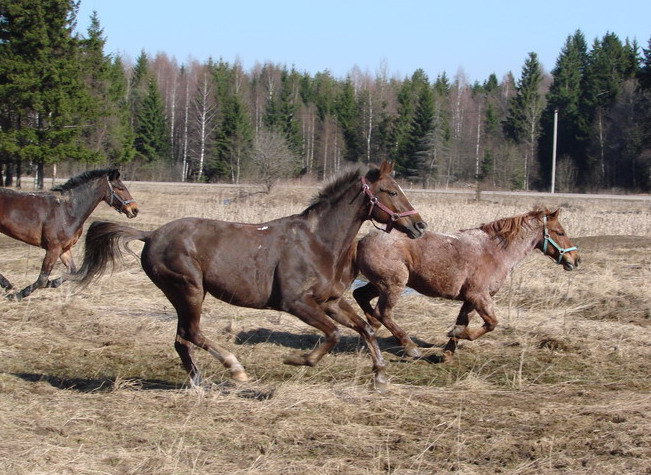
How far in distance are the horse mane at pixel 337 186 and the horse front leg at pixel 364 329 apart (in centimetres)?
97

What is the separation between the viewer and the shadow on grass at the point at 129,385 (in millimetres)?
6828

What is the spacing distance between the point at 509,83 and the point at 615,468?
89180mm

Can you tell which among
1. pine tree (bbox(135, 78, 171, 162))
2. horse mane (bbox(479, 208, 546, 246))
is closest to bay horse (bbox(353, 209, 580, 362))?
horse mane (bbox(479, 208, 546, 246))

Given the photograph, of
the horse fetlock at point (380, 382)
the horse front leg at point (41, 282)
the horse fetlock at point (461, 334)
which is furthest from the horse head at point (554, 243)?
the horse front leg at point (41, 282)

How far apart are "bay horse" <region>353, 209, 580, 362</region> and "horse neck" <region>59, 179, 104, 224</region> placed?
17.1 ft

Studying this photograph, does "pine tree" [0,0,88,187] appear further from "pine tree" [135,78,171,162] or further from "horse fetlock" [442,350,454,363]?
"horse fetlock" [442,350,454,363]

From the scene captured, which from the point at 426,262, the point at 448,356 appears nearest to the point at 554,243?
the point at 426,262

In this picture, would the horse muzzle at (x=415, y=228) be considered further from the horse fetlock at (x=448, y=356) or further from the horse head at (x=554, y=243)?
the horse head at (x=554, y=243)

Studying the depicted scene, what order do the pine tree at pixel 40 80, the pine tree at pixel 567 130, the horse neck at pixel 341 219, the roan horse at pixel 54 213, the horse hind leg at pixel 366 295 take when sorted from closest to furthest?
the horse neck at pixel 341 219, the horse hind leg at pixel 366 295, the roan horse at pixel 54 213, the pine tree at pixel 40 80, the pine tree at pixel 567 130

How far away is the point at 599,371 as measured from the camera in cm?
798

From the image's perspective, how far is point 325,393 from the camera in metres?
6.65

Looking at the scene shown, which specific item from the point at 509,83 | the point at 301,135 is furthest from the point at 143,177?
the point at 509,83

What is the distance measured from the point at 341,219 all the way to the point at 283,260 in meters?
0.69

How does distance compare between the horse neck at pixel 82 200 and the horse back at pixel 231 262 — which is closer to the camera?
the horse back at pixel 231 262
